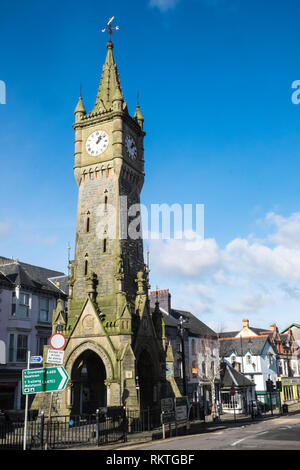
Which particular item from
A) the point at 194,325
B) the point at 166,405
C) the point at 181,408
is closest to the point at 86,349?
the point at 166,405

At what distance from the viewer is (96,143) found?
35.2 meters

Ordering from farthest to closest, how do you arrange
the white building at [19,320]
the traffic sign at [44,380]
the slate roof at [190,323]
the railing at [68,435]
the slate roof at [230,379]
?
the slate roof at [190,323] → the slate roof at [230,379] → the white building at [19,320] → the railing at [68,435] → the traffic sign at [44,380]

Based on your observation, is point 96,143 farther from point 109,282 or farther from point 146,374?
point 146,374

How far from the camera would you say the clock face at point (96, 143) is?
34812 mm

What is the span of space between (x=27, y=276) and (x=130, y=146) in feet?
54.3

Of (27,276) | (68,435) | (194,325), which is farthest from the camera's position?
(194,325)

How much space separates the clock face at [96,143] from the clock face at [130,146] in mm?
1736

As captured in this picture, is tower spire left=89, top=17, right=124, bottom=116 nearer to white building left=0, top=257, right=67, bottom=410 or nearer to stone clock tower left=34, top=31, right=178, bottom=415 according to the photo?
stone clock tower left=34, top=31, right=178, bottom=415

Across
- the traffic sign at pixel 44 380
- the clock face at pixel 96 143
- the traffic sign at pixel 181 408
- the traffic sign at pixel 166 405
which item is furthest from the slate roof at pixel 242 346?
the traffic sign at pixel 44 380

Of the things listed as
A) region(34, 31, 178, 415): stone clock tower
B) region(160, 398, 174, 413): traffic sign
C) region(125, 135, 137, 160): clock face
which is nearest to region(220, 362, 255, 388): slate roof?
region(34, 31, 178, 415): stone clock tower

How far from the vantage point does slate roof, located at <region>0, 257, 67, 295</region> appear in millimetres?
40250

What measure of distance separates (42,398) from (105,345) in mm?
5714

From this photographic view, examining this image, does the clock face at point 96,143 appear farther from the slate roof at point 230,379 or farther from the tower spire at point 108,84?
the slate roof at point 230,379
